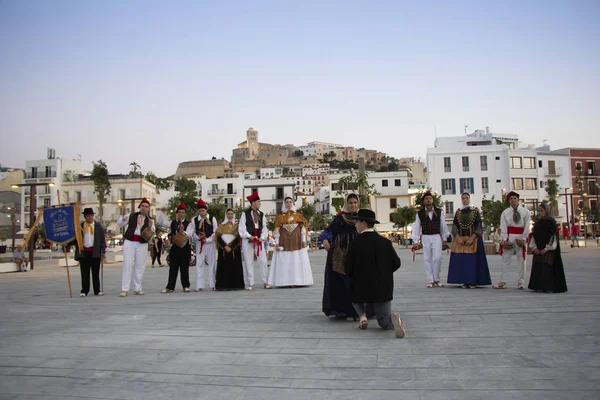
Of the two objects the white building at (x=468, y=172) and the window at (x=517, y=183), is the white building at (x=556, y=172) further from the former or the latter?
the white building at (x=468, y=172)

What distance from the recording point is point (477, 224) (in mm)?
10234

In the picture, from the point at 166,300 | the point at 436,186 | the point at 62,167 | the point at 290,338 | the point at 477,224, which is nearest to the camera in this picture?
the point at 290,338

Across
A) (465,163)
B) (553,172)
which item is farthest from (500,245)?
(553,172)

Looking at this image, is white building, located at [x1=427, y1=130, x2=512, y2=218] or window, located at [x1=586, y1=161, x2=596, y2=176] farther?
window, located at [x1=586, y1=161, x2=596, y2=176]

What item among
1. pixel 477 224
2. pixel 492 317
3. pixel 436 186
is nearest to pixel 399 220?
pixel 436 186

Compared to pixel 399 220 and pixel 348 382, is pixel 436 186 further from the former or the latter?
pixel 348 382

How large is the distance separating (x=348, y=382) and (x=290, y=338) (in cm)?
175

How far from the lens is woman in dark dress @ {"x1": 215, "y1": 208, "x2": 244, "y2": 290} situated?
1115cm

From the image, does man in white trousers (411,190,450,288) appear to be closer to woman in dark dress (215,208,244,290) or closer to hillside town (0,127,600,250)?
woman in dark dress (215,208,244,290)

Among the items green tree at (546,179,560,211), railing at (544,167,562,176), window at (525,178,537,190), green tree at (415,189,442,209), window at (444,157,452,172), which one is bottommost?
green tree at (415,189,442,209)

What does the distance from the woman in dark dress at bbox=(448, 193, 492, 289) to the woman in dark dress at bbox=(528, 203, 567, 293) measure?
1042 mm

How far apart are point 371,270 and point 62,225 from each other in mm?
7708

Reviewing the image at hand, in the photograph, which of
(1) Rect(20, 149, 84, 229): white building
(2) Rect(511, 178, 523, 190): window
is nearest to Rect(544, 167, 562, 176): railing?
(2) Rect(511, 178, 523, 190): window

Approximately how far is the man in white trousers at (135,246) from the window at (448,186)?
52.0 metres
